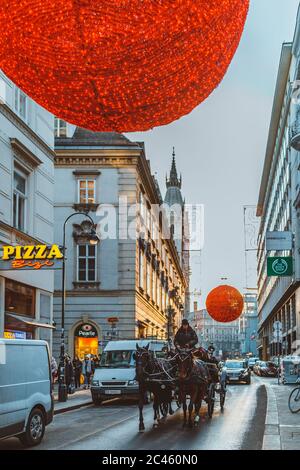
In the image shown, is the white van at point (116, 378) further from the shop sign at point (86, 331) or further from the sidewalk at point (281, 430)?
the shop sign at point (86, 331)


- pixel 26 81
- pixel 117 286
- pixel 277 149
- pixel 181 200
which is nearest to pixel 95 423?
pixel 26 81

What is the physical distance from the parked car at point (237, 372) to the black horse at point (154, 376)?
951 inches

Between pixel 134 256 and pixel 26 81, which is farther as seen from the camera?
pixel 134 256

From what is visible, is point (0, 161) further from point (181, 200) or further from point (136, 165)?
point (181, 200)

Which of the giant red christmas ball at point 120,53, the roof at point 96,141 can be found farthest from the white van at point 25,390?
the roof at point 96,141

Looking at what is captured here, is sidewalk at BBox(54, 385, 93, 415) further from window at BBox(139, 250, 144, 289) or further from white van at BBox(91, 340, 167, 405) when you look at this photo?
window at BBox(139, 250, 144, 289)

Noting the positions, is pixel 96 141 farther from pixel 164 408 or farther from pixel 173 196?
pixel 173 196

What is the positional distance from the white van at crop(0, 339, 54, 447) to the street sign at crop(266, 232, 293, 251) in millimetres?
25610

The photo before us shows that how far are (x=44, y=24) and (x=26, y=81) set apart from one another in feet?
3.11

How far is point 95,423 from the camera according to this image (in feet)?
59.3

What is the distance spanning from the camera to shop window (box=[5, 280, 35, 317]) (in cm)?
2628

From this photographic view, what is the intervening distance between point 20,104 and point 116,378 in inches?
447

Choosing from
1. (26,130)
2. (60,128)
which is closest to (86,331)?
(60,128)

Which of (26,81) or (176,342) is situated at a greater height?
(26,81)
